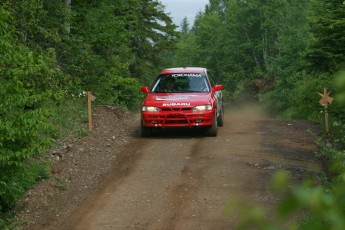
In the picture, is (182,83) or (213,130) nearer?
(213,130)

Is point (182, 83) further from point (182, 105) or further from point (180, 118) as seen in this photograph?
point (180, 118)

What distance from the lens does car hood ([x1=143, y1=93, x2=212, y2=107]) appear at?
576 inches

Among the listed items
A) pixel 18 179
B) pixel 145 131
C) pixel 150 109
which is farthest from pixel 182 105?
pixel 18 179

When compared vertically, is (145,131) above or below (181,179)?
above

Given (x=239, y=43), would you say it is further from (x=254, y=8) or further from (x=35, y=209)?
(x=35, y=209)

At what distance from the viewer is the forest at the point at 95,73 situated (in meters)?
8.24

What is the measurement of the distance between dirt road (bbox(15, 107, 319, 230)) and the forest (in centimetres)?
76

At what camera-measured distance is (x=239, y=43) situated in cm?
7125

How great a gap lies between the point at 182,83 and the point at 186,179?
556cm

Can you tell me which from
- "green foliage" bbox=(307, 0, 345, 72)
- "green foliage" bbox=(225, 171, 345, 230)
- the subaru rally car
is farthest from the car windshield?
"green foliage" bbox=(225, 171, 345, 230)

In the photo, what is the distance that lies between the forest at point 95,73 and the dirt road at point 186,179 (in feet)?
3.36

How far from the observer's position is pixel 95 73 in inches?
807

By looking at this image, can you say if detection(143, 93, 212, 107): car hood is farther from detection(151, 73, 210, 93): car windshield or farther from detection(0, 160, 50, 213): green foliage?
detection(0, 160, 50, 213): green foliage

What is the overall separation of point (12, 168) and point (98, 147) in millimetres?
5137
